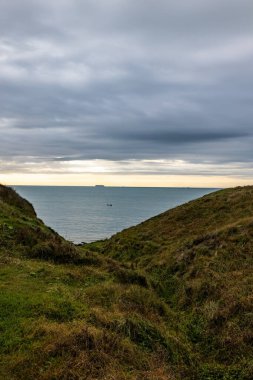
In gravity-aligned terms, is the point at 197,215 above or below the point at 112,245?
above

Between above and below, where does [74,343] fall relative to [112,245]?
above

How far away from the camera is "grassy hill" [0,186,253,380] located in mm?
8656

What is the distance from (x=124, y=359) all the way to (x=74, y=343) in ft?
4.37

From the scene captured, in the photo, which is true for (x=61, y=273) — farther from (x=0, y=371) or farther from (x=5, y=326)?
(x=0, y=371)

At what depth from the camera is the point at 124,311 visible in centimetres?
1234

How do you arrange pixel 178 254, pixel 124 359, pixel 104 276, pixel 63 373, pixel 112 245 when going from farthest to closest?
1. pixel 112 245
2. pixel 178 254
3. pixel 104 276
4. pixel 124 359
5. pixel 63 373

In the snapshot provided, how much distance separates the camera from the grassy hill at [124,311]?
28.4 feet

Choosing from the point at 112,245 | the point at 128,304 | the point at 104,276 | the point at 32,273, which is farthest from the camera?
the point at 112,245

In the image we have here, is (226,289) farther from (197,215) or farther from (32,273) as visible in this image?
(197,215)

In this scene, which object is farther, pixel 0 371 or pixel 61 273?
pixel 61 273

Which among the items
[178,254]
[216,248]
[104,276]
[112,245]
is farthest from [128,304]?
[112,245]

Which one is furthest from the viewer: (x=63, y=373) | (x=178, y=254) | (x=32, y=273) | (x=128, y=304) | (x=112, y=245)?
(x=112, y=245)

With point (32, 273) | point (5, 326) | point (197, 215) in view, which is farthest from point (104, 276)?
point (197, 215)

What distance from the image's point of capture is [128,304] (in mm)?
13273
